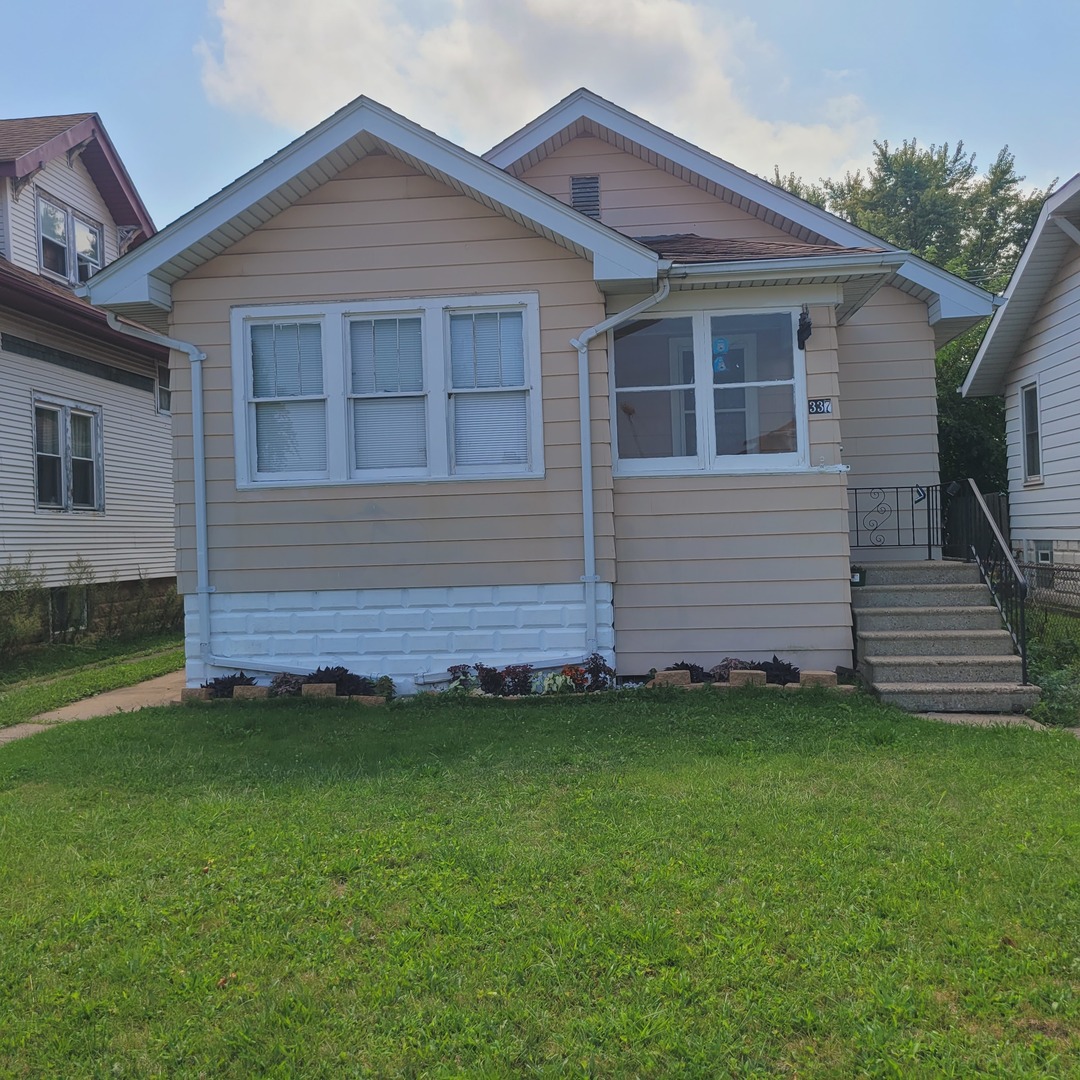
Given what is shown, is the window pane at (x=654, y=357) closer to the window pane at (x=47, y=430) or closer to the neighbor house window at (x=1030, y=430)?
the neighbor house window at (x=1030, y=430)

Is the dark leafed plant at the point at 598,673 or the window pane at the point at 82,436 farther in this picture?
the window pane at the point at 82,436

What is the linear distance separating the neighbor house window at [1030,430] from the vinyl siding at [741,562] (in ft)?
24.1

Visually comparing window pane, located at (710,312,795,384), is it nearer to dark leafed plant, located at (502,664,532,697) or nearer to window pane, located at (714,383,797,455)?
window pane, located at (714,383,797,455)

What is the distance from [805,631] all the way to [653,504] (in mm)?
1707

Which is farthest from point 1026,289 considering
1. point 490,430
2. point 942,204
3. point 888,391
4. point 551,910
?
point 942,204

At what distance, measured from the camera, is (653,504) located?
24.2 feet

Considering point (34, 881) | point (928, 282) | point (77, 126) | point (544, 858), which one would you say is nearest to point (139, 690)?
point (34, 881)

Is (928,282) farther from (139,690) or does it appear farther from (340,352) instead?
(139,690)

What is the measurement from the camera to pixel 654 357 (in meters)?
7.57

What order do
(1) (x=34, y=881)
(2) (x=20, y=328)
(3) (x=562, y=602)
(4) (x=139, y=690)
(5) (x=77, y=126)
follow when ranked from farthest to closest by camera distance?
(5) (x=77, y=126) → (2) (x=20, y=328) → (4) (x=139, y=690) → (3) (x=562, y=602) → (1) (x=34, y=881)

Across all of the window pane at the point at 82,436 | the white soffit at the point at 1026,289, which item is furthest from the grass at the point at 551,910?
the window pane at the point at 82,436

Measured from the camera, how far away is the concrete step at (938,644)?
6.84 metres

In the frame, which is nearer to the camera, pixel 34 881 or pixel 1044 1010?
pixel 1044 1010

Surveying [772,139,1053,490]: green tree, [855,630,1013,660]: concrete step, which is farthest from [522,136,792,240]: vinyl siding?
[772,139,1053,490]: green tree
